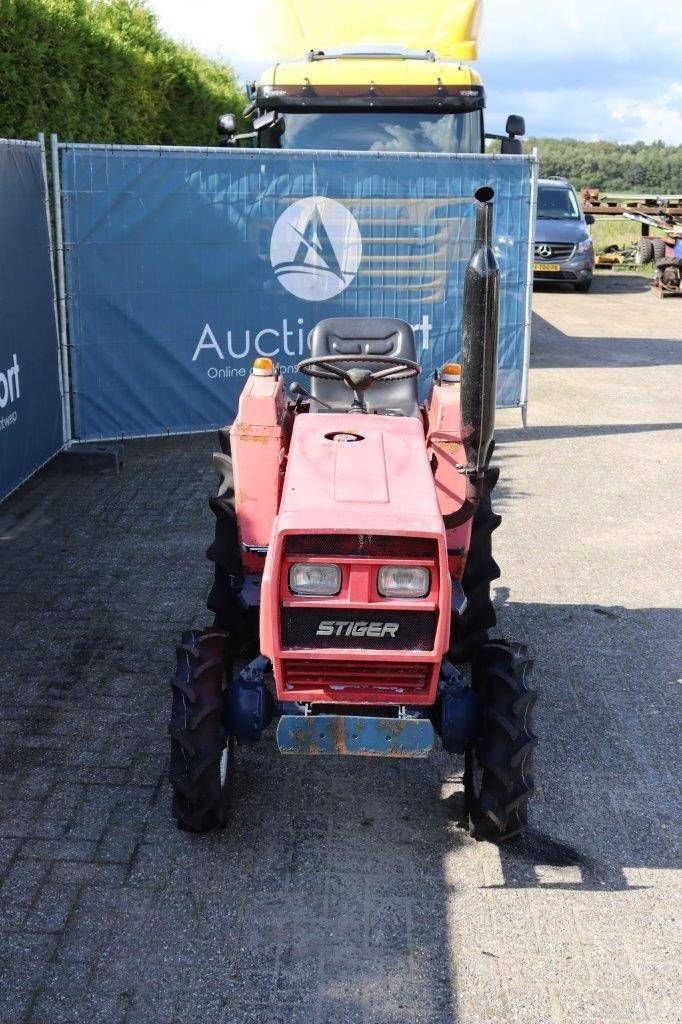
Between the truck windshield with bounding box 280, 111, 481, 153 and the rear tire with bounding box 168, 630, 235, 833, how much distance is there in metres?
7.16

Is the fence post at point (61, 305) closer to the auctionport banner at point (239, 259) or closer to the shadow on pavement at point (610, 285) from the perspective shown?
the auctionport banner at point (239, 259)

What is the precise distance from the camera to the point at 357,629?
3.76 meters

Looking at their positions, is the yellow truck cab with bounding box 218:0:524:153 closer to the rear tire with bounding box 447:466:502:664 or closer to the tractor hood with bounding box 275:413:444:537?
the rear tire with bounding box 447:466:502:664

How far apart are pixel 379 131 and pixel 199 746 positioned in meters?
7.62

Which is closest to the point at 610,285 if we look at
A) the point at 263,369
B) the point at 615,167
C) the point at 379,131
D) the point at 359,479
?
the point at 379,131

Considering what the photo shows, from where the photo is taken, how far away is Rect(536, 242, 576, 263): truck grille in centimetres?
1992

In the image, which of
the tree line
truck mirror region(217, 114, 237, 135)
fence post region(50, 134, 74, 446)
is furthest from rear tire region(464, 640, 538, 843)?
the tree line

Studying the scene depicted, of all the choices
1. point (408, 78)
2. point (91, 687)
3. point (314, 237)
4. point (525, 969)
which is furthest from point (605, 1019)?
point (408, 78)

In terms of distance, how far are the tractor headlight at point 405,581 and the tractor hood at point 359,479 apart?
0.52ft

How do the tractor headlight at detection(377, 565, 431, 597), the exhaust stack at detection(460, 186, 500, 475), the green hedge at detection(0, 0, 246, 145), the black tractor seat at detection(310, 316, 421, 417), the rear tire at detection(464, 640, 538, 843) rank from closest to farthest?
the exhaust stack at detection(460, 186, 500, 475), the tractor headlight at detection(377, 565, 431, 597), the rear tire at detection(464, 640, 538, 843), the black tractor seat at detection(310, 316, 421, 417), the green hedge at detection(0, 0, 246, 145)

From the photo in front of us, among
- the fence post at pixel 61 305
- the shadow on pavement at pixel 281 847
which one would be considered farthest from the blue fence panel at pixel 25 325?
the shadow on pavement at pixel 281 847

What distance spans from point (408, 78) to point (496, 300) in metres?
7.13

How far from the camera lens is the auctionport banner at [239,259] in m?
8.77

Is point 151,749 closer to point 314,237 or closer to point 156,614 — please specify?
point 156,614
